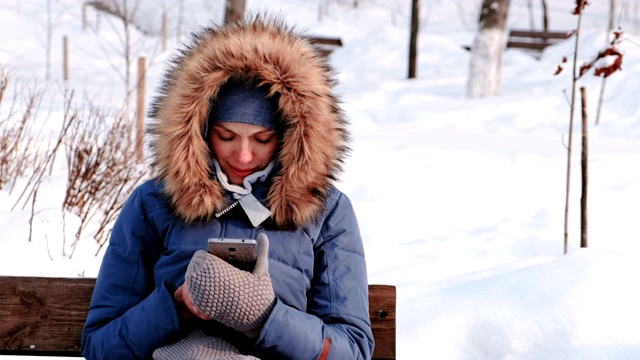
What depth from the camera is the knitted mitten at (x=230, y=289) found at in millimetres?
2059

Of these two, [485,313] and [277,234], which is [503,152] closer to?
[485,313]

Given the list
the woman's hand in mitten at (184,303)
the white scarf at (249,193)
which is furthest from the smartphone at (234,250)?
the white scarf at (249,193)

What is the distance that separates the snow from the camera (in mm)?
3471

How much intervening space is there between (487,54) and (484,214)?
27.1 feet

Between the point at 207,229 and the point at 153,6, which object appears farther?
the point at 153,6

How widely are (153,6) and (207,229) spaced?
31363 millimetres

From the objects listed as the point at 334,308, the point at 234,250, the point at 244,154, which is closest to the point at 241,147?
the point at 244,154

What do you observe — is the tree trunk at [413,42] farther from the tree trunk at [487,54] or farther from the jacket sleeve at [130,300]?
the jacket sleeve at [130,300]

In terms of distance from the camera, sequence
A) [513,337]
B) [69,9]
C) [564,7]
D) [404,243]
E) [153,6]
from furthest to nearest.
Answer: [564,7], [153,6], [69,9], [404,243], [513,337]

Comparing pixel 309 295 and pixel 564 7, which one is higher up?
pixel 564 7

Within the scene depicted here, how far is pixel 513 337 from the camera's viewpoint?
342 centimetres

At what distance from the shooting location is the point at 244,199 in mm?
2379

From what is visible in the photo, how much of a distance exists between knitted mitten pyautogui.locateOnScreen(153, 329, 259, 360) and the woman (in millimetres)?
56

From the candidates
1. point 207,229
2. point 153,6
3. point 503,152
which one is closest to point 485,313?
point 207,229
